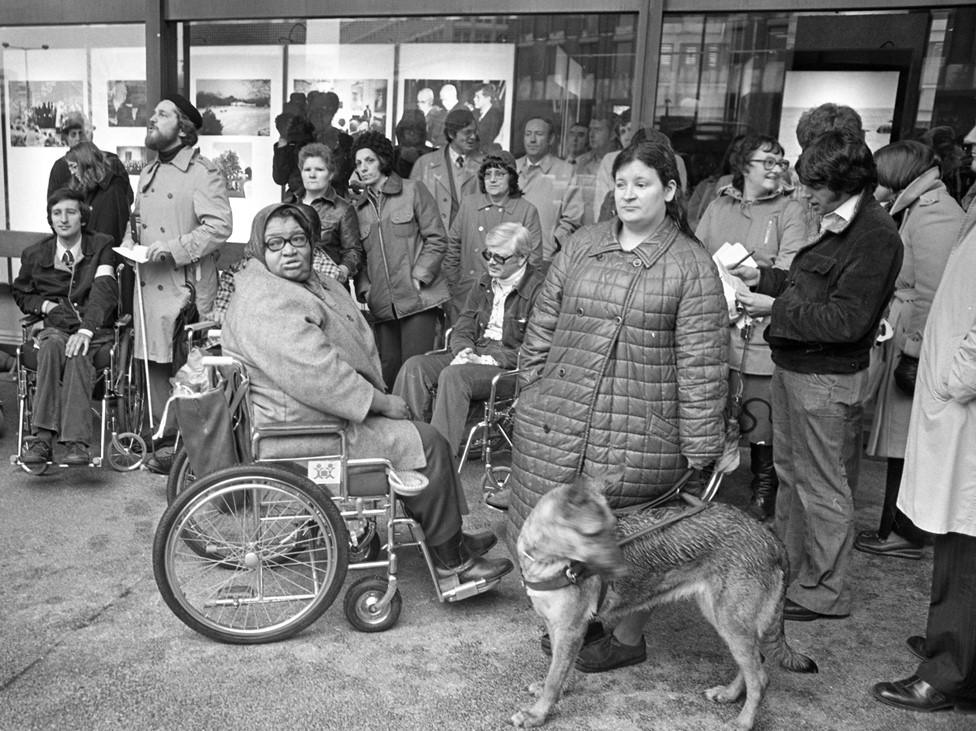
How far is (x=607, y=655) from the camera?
327cm

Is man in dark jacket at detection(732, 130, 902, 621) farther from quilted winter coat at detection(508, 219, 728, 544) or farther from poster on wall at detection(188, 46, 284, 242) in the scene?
poster on wall at detection(188, 46, 284, 242)

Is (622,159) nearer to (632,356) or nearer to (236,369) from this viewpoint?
(632,356)

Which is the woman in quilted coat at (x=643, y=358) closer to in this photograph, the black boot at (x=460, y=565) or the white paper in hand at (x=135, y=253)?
the black boot at (x=460, y=565)

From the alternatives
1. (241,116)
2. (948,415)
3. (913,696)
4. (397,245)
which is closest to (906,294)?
(948,415)

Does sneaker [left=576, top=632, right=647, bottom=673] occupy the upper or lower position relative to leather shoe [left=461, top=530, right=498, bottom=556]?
lower

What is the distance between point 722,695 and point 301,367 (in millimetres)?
1846

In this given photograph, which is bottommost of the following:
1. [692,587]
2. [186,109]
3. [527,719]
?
[527,719]

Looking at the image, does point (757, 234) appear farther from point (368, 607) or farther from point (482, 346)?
point (368, 607)

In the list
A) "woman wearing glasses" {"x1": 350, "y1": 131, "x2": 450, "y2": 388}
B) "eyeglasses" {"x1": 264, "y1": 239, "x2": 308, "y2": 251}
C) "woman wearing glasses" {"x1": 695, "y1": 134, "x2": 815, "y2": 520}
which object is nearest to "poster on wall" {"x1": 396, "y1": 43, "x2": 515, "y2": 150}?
"woman wearing glasses" {"x1": 350, "y1": 131, "x2": 450, "y2": 388}

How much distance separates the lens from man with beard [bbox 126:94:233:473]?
17.6 feet

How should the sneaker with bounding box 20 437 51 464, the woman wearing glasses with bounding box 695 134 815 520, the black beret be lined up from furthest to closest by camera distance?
the black beret → the sneaker with bounding box 20 437 51 464 → the woman wearing glasses with bounding box 695 134 815 520

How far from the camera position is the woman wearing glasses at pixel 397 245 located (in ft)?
18.9

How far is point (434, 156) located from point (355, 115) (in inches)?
34.3

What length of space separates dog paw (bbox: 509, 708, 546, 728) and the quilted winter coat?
699 mm
